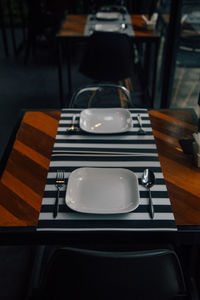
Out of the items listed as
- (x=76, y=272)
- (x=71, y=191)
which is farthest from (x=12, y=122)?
(x=76, y=272)

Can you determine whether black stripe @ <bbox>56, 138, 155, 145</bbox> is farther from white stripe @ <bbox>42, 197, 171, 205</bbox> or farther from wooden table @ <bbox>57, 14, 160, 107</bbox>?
wooden table @ <bbox>57, 14, 160, 107</bbox>

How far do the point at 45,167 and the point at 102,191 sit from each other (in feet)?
0.91

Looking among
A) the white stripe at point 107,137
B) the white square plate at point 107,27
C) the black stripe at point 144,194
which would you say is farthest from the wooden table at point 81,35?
the black stripe at point 144,194

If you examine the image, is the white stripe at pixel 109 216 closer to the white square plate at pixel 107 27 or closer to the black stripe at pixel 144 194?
the black stripe at pixel 144 194

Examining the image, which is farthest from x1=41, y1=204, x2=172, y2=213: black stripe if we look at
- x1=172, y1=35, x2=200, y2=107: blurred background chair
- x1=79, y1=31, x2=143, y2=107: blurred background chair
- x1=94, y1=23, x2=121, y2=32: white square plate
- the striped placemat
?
x1=94, y1=23, x2=121, y2=32: white square plate

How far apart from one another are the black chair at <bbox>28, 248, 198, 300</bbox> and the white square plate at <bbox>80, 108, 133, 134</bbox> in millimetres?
774

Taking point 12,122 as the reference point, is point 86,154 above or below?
above

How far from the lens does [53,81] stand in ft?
12.8

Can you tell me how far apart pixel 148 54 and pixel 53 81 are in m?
1.18

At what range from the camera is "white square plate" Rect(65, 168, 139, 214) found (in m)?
1.04

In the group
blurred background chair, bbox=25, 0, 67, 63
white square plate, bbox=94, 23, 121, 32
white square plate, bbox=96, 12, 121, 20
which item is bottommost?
blurred background chair, bbox=25, 0, 67, 63

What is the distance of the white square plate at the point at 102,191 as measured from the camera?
104 cm

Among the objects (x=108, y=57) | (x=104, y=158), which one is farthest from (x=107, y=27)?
(x=104, y=158)

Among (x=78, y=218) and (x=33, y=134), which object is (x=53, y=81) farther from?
(x=78, y=218)
